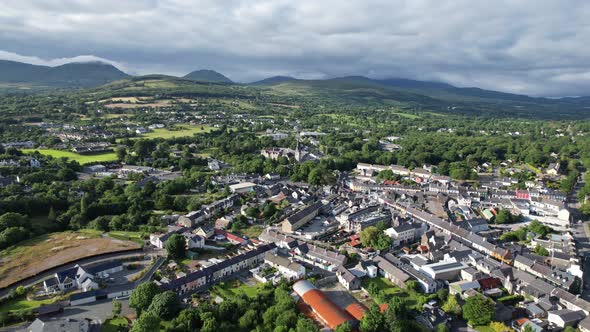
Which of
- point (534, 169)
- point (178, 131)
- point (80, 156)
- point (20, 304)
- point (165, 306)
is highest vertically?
point (534, 169)

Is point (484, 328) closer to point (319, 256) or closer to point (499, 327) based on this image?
point (499, 327)

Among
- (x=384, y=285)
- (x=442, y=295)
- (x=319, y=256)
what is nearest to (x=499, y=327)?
(x=442, y=295)

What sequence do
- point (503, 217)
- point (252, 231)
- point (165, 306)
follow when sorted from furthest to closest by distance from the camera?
point (503, 217) < point (252, 231) < point (165, 306)

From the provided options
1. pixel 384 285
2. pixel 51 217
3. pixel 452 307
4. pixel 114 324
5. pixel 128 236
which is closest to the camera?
pixel 114 324

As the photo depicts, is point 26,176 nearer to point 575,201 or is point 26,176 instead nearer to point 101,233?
point 101,233

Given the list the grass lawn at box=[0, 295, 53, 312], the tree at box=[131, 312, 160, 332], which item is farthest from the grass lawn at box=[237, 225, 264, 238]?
the grass lawn at box=[0, 295, 53, 312]

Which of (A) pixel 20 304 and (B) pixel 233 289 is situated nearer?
(A) pixel 20 304

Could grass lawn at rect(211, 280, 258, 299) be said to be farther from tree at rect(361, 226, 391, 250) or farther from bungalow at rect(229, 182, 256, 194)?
bungalow at rect(229, 182, 256, 194)
